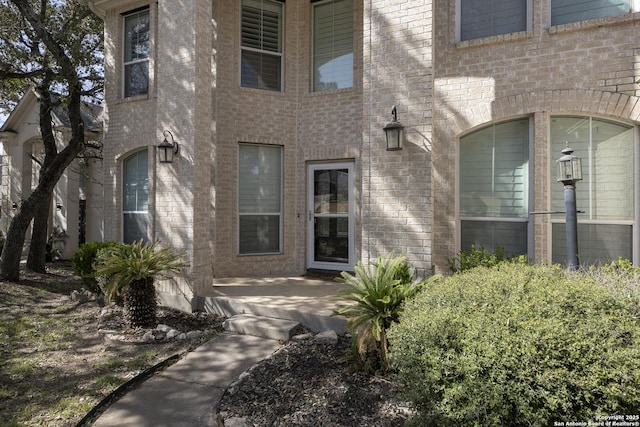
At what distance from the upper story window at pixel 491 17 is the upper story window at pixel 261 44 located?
3.83 m

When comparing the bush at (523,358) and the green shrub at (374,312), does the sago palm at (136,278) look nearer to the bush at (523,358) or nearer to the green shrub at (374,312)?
the green shrub at (374,312)

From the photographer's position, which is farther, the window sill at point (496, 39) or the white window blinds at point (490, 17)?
the white window blinds at point (490, 17)

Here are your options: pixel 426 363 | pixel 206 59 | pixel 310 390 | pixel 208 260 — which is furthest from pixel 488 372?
pixel 206 59

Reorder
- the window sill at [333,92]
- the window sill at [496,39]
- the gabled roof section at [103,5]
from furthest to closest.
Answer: the gabled roof section at [103,5], the window sill at [333,92], the window sill at [496,39]

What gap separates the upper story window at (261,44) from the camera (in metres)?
8.13

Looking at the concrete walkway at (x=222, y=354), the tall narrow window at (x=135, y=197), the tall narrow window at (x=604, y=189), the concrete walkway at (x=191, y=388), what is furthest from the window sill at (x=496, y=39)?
the tall narrow window at (x=135, y=197)

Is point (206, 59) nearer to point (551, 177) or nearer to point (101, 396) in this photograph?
point (101, 396)

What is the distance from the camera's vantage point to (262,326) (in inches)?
200

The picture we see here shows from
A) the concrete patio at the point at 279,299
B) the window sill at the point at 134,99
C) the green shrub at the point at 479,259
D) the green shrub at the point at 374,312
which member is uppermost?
the window sill at the point at 134,99

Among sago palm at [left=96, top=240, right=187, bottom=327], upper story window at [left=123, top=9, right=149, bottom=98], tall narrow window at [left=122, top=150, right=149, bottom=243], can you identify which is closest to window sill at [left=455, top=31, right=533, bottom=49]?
sago palm at [left=96, top=240, right=187, bottom=327]

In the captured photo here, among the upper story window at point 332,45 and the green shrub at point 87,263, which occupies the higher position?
the upper story window at point 332,45

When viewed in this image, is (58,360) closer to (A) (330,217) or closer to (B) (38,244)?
(A) (330,217)

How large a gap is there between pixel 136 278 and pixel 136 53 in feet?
18.5

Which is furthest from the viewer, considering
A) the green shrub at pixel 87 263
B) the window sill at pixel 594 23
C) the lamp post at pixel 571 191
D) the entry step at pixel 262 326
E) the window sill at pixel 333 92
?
the window sill at pixel 333 92
